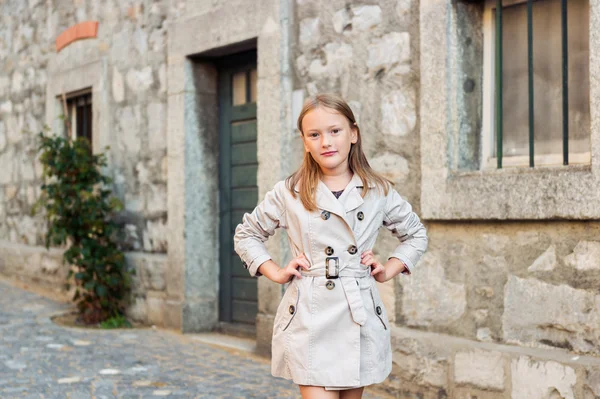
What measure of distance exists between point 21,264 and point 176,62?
13.4ft

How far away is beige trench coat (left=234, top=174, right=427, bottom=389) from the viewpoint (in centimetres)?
257

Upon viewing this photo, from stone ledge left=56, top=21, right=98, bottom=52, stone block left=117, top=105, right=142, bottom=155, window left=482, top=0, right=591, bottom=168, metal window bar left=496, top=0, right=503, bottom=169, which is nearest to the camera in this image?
window left=482, top=0, right=591, bottom=168

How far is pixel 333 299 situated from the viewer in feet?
8.48

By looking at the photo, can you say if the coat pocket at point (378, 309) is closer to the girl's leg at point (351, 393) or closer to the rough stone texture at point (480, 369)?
the girl's leg at point (351, 393)

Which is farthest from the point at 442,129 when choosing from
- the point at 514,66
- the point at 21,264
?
the point at 21,264

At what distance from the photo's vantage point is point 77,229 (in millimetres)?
7145

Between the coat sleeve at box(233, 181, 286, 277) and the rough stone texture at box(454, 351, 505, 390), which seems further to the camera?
the rough stone texture at box(454, 351, 505, 390)

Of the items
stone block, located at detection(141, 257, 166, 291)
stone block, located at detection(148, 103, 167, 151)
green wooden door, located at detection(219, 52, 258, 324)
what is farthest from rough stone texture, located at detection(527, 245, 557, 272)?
stone block, located at detection(148, 103, 167, 151)

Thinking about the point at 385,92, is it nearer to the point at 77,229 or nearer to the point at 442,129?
the point at 442,129

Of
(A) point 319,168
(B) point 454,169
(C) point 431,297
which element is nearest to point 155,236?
(C) point 431,297

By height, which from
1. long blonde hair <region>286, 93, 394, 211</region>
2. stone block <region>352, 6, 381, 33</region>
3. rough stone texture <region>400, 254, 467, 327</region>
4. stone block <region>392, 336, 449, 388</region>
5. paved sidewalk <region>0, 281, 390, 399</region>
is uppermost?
stone block <region>352, 6, 381, 33</region>

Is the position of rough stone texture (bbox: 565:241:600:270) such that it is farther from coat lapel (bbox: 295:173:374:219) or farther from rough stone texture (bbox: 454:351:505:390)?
coat lapel (bbox: 295:173:374:219)

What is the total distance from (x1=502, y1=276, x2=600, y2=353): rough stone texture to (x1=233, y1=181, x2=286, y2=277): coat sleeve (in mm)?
1685

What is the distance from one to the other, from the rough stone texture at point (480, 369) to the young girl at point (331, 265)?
154 centimetres
